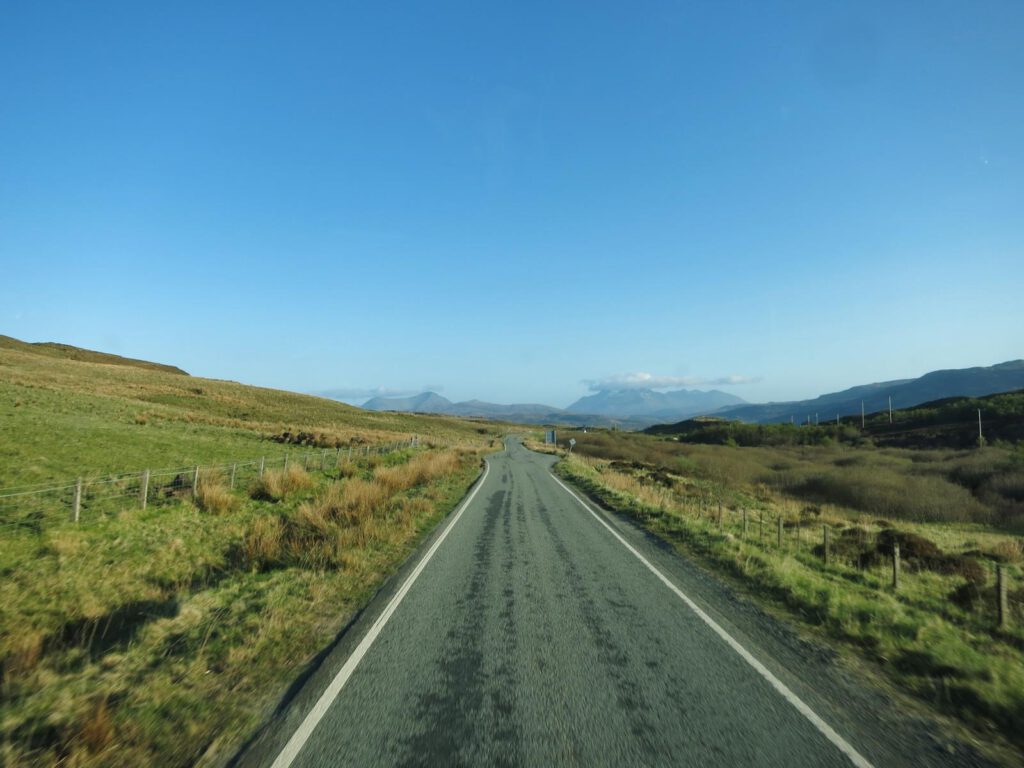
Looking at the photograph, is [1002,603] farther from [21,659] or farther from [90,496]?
[90,496]

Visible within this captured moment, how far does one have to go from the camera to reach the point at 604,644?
256 inches

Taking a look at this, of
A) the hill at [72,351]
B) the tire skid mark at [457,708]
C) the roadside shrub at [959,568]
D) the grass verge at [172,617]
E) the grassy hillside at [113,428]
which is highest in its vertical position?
the hill at [72,351]

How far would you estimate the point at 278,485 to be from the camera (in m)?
20.1

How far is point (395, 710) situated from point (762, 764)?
292 centimetres

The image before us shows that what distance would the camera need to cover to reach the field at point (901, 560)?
6027 millimetres

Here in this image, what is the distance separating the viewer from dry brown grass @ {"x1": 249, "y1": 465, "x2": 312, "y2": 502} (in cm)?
1942

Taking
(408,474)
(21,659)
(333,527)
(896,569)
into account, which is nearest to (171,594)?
(21,659)

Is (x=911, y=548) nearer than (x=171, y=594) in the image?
No

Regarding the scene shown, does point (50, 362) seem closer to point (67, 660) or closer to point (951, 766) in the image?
point (67, 660)

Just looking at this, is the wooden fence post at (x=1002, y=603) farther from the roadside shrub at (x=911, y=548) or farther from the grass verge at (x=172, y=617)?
the grass verge at (x=172, y=617)

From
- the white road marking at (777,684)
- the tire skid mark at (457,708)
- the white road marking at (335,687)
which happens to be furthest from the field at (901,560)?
the white road marking at (335,687)

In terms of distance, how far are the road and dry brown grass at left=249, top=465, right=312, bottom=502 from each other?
12.2 m

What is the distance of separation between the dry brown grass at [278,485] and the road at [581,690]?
12214mm

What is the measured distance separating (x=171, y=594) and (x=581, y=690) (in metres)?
7.49
